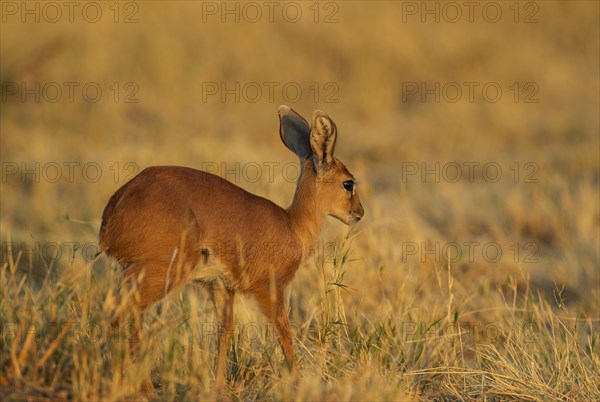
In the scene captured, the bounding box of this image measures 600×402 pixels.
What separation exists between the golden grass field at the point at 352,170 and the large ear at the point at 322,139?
1.35 ft

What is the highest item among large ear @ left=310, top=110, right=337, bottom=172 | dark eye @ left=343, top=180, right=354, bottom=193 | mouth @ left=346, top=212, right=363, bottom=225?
large ear @ left=310, top=110, right=337, bottom=172

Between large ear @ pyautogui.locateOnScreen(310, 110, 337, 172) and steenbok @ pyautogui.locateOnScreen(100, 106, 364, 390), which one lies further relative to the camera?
large ear @ pyautogui.locateOnScreen(310, 110, 337, 172)

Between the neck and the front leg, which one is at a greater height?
the neck

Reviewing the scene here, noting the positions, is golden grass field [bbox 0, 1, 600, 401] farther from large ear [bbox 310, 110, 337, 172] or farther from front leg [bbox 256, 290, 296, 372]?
large ear [bbox 310, 110, 337, 172]

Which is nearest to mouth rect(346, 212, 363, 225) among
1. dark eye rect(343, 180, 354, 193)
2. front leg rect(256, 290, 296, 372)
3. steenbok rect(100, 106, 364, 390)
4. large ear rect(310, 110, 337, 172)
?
steenbok rect(100, 106, 364, 390)

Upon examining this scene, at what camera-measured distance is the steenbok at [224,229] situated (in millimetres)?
4055

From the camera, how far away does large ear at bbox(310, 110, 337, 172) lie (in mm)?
4730

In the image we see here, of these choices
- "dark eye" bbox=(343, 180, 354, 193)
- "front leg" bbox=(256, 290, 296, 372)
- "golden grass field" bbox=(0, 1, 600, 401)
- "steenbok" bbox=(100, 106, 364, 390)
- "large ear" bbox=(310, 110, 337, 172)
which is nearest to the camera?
"steenbok" bbox=(100, 106, 364, 390)

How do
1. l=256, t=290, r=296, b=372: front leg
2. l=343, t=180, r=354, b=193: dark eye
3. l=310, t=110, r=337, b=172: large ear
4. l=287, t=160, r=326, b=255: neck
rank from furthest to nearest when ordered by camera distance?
l=343, t=180, r=354, b=193: dark eye, l=287, t=160, r=326, b=255: neck, l=310, t=110, r=337, b=172: large ear, l=256, t=290, r=296, b=372: front leg

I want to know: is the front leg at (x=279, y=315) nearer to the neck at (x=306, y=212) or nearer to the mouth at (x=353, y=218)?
the neck at (x=306, y=212)

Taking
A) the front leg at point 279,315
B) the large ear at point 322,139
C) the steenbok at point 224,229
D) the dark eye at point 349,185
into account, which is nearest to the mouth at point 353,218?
the steenbok at point 224,229

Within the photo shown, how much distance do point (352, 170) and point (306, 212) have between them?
5.82 meters

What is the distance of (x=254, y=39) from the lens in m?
15.9

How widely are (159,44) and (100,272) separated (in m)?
8.44
